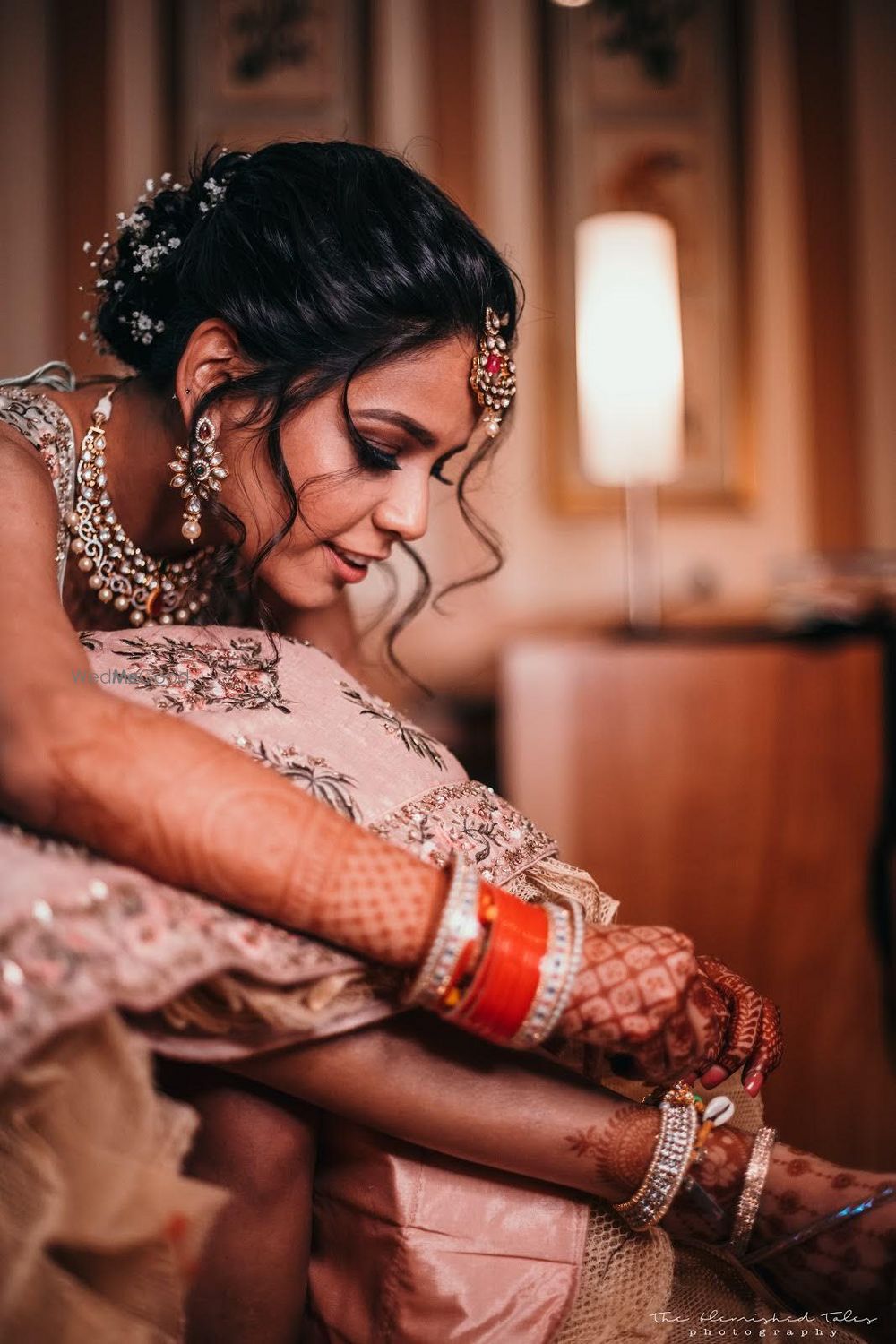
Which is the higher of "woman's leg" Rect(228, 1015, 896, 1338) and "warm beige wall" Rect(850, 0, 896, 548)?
"warm beige wall" Rect(850, 0, 896, 548)

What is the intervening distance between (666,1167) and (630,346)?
170 centimetres

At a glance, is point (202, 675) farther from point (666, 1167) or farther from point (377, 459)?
point (666, 1167)

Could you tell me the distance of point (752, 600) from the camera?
268cm

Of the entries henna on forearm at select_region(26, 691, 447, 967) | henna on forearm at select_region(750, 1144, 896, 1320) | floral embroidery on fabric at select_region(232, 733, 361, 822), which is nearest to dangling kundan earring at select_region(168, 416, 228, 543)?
floral embroidery on fabric at select_region(232, 733, 361, 822)

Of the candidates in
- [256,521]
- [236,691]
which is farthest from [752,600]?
[236,691]

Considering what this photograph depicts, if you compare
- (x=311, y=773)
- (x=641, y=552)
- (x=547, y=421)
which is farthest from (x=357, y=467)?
(x=547, y=421)

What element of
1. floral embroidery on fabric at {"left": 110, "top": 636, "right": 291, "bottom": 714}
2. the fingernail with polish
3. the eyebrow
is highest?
the eyebrow

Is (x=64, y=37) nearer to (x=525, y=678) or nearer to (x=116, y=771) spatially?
(x=525, y=678)

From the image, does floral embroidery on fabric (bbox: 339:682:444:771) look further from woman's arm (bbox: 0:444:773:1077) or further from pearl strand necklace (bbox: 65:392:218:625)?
pearl strand necklace (bbox: 65:392:218:625)

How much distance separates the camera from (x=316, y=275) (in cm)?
113

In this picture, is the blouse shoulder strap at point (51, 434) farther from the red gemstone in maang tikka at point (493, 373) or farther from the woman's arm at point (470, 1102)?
the woman's arm at point (470, 1102)

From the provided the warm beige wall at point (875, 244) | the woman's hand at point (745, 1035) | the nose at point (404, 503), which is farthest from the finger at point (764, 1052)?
the warm beige wall at point (875, 244)

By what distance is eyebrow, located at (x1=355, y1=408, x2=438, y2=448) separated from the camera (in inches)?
44.8

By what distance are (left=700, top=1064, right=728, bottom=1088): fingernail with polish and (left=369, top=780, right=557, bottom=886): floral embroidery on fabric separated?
22cm
